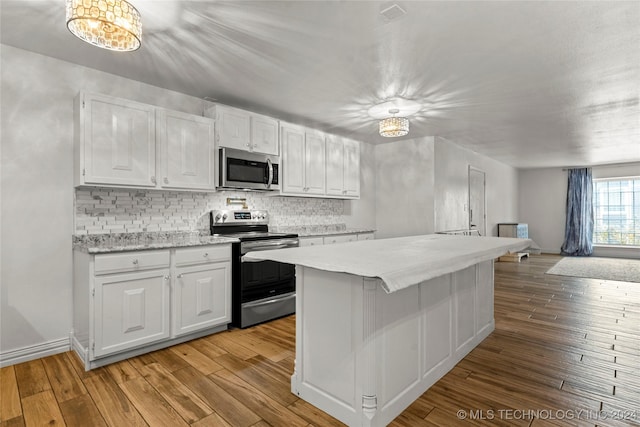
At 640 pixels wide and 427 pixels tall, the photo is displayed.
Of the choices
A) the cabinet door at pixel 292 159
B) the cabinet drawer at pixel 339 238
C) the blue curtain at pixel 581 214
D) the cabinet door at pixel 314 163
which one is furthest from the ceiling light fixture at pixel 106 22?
the blue curtain at pixel 581 214

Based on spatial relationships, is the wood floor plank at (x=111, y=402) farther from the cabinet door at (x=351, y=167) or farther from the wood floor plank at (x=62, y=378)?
the cabinet door at (x=351, y=167)

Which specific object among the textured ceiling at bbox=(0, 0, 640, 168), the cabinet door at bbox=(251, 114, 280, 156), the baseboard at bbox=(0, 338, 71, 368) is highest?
the textured ceiling at bbox=(0, 0, 640, 168)

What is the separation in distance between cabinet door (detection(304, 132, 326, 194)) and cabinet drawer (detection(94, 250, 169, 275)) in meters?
2.21

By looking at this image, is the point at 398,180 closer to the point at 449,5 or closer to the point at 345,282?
the point at 449,5

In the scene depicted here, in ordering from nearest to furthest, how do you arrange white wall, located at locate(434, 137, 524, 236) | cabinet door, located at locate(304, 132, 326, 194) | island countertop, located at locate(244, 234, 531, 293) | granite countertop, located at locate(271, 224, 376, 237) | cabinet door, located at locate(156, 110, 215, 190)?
1. island countertop, located at locate(244, 234, 531, 293)
2. cabinet door, located at locate(156, 110, 215, 190)
3. granite countertop, located at locate(271, 224, 376, 237)
4. cabinet door, located at locate(304, 132, 326, 194)
5. white wall, located at locate(434, 137, 524, 236)

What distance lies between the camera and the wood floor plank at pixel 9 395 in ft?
6.32

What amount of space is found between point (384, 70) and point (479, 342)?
2.52 metres

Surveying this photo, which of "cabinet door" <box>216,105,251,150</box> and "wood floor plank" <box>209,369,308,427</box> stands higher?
"cabinet door" <box>216,105,251,150</box>

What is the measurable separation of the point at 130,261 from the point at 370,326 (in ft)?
6.36

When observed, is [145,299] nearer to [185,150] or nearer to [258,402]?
[258,402]

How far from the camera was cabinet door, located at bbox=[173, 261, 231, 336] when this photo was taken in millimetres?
2900

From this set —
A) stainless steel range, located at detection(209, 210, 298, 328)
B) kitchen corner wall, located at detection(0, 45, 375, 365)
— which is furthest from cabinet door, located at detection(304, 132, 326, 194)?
kitchen corner wall, located at detection(0, 45, 375, 365)

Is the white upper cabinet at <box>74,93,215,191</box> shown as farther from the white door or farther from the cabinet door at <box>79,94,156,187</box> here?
the white door

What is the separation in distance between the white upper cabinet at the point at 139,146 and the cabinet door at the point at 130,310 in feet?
2.72
